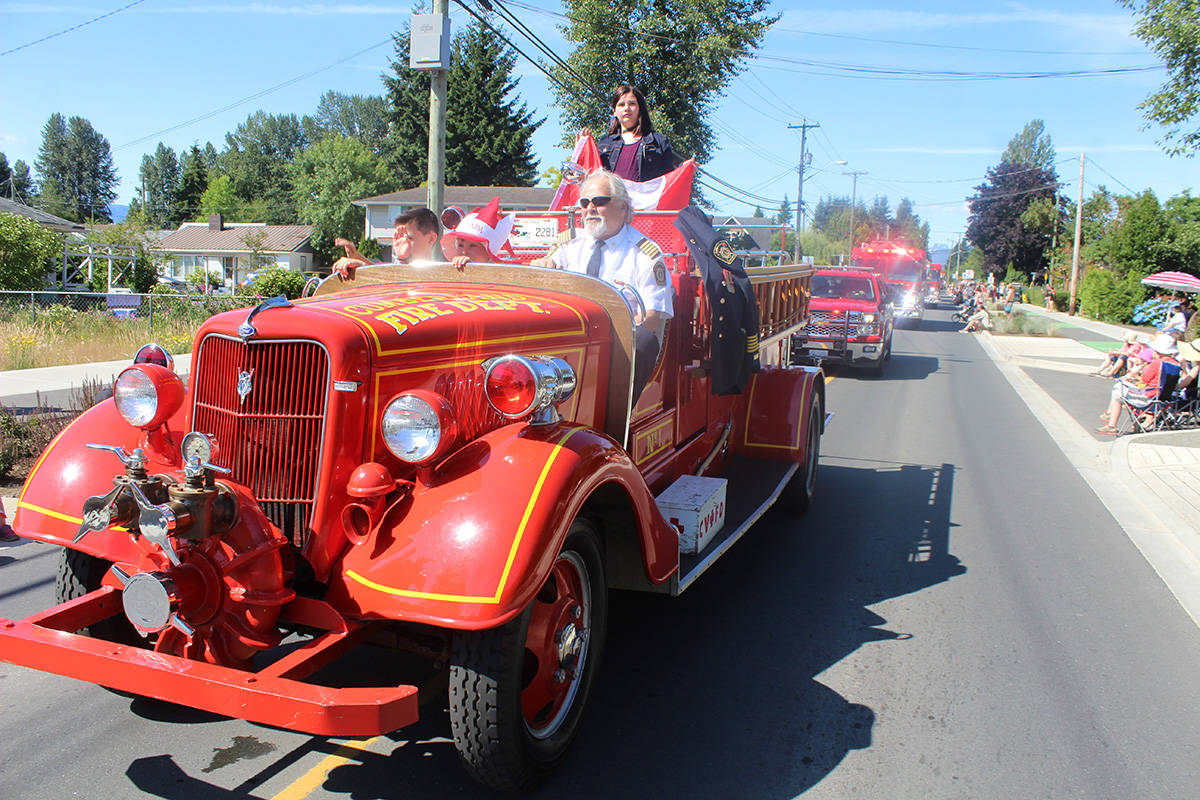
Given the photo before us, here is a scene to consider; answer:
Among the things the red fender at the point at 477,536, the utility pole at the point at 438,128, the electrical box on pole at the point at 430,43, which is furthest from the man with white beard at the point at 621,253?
the electrical box on pole at the point at 430,43

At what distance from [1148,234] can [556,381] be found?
37.6 metres

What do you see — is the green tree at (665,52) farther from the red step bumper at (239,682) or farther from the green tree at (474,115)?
the red step bumper at (239,682)

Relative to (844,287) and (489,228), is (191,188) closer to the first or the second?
(844,287)

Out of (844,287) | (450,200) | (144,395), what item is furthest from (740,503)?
(450,200)

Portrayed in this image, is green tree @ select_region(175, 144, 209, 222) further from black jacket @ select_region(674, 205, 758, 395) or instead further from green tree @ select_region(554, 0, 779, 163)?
black jacket @ select_region(674, 205, 758, 395)

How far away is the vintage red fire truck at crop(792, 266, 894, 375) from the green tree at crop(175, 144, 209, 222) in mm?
81202

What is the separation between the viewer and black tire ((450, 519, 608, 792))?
2.59m

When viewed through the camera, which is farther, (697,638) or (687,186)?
(687,186)

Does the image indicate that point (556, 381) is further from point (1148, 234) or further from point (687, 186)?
point (1148, 234)

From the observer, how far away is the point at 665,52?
108 feet

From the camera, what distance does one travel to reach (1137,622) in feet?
15.6

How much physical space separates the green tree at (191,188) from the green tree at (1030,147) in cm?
7793

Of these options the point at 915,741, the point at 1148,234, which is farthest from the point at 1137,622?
the point at 1148,234

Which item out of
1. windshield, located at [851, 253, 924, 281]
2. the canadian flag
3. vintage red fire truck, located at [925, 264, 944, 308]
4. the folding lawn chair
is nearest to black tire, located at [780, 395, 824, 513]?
the canadian flag
